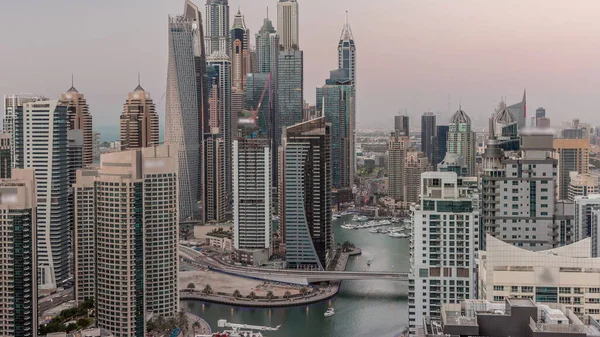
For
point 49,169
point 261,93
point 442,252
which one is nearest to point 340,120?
point 261,93

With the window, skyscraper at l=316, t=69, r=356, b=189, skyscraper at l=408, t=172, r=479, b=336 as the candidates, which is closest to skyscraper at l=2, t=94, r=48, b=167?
skyscraper at l=408, t=172, r=479, b=336

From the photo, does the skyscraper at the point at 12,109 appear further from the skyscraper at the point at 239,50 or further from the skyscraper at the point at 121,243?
the skyscraper at the point at 239,50

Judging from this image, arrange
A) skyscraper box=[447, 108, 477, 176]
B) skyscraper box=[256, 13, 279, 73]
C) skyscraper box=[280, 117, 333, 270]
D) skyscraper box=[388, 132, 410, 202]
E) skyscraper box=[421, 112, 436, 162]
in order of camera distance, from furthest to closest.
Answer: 1. skyscraper box=[256, 13, 279, 73]
2. skyscraper box=[421, 112, 436, 162]
3. skyscraper box=[388, 132, 410, 202]
4. skyscraper box=[447, 108, 477, 176]
5. skyscraper box=[280, 117, 333, 270]

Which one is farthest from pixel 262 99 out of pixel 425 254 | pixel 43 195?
pixel 425 254

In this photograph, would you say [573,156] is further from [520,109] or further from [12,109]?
[12,109]

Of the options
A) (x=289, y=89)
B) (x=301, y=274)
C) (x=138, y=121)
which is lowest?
(x=301, y=274)

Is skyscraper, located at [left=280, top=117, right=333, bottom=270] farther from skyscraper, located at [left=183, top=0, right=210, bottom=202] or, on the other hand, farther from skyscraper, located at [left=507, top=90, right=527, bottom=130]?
skyscraper, located at [left=183, top=0, right=210, bottom=202]

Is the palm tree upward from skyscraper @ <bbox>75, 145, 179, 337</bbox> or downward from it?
downward

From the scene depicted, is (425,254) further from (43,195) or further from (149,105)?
(149,105)
